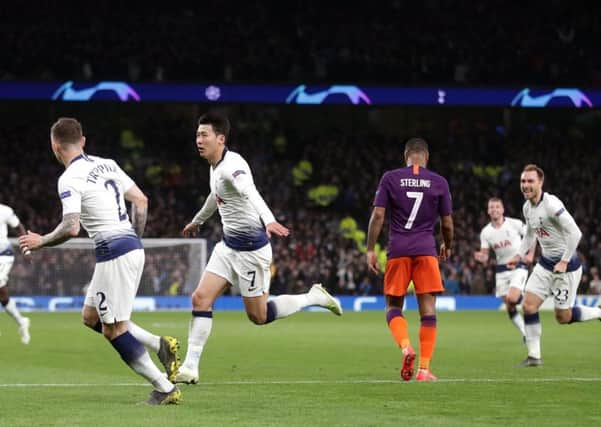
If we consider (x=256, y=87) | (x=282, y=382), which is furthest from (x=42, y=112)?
(x=282, y=382)

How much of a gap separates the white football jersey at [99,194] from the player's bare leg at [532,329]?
6.40 metres

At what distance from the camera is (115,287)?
948cm

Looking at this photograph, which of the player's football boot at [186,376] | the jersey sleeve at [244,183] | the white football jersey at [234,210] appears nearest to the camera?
the jersey sleeve at [244,183]

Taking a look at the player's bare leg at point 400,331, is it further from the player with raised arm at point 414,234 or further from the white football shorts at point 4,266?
the white football shorts at point 4,266

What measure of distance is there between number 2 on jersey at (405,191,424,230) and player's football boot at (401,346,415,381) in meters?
1.27

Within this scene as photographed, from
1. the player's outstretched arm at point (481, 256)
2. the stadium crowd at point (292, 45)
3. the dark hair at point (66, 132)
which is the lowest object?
the player's outstretched arm at point (481, 256)

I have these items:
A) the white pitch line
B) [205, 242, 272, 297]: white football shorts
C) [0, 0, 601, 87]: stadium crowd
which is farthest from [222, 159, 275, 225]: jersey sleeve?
[0, 0, 601, 87]: stadium crowd

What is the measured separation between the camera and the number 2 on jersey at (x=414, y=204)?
40.1 ft

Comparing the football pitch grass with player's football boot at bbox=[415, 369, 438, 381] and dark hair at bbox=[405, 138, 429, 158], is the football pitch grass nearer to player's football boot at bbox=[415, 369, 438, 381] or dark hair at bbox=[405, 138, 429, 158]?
player's football boot at bbox=[415, 369, 438, 381]

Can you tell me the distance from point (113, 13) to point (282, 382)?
27.8 meters

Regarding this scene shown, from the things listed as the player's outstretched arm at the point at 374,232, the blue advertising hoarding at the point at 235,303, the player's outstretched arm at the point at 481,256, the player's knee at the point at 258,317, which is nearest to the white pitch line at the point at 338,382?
the player's knee at the point at 258,317

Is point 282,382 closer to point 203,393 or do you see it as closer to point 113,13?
point 203,393

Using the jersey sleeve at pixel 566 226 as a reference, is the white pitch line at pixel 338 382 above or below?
below

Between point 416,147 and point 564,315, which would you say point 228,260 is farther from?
point 564,315
